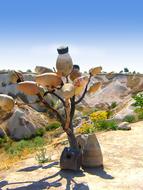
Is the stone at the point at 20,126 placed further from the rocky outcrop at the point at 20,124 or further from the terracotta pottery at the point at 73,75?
the terracotta pottery at the point at 73,75

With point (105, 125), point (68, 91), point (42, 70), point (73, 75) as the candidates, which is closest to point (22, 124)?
point (105, 125)

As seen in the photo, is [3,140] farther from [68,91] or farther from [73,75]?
[68,91]

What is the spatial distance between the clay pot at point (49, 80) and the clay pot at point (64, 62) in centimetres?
18

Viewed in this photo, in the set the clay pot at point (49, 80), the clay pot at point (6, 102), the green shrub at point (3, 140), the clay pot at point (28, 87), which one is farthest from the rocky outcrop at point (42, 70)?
the green shrub at point (3, 140)

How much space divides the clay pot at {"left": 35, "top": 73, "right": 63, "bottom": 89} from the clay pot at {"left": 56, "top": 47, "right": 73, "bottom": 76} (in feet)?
0.58

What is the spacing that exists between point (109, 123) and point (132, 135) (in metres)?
1.61

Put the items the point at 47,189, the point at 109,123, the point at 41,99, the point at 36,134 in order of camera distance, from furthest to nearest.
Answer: the point at 36,134
the point at 109,123
the point at 41,99
the point at 47,189

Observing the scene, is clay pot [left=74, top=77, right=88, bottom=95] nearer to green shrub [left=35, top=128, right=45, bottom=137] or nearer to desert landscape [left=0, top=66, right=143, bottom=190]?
desert landscape [left=0, top=66, right=143, bottom=190]

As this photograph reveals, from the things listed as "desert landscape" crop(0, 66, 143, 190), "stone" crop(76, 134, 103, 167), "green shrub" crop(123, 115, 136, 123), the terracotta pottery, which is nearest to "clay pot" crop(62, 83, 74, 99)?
"desert landscape" crop(0, 66, 143, 190)

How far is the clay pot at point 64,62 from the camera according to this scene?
9.68 metres

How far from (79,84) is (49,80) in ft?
2.55

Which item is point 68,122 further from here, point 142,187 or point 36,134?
Result: point 36,134

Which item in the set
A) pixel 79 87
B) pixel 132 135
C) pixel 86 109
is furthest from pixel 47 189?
pixel 86 109

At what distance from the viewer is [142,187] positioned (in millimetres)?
8922
